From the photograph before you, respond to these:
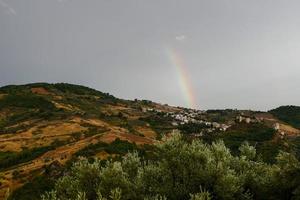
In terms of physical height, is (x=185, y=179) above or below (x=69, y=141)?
below

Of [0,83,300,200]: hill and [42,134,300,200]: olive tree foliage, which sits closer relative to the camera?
[42,134,300,200]: olive tree foliage

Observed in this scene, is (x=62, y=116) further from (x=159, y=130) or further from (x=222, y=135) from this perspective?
(x=222, y=135)

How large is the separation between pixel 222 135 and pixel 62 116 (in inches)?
2357

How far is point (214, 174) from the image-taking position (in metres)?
45.8

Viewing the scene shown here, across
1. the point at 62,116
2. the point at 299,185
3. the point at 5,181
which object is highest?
the point at 62,116

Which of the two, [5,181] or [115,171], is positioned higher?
[115,171]

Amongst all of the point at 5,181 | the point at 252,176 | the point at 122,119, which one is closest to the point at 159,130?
the point at 122,119

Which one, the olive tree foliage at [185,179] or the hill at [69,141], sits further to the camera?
the hill at [69,141]

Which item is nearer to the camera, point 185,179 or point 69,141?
point 185,179

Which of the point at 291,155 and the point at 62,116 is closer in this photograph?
the point at 291,155

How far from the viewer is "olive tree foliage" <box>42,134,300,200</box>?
150ft

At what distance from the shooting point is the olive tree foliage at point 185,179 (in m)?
45.8

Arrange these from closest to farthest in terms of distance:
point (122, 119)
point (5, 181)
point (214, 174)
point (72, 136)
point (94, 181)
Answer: point (214, 174), point (94, 181), point (5, 181), point (72, 136), point (122, 119)

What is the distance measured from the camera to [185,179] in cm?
4700
